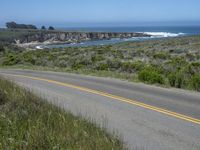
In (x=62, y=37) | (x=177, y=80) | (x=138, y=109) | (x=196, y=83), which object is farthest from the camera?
(x=62, y=37)

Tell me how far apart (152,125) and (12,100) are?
11.4 ft

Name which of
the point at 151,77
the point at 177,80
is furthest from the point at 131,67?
the point at 177,80

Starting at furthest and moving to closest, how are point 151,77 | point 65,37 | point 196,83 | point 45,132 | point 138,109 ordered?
point 65,37
point 151,77
point 196,83
point 138,109
point 45,132

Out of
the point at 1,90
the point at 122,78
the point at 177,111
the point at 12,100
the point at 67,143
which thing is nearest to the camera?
the point at 67,143

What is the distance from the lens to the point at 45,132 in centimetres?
592

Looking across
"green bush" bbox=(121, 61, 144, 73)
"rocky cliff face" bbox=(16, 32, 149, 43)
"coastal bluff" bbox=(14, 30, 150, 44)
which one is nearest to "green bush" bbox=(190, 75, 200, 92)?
"green bush" bbox=(121, 61, 144, 73)

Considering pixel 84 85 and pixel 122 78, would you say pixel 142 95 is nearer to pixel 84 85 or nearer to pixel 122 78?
pixel 84 85

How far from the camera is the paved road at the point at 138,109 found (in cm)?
827

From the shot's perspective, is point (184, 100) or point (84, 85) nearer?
point (184, 100)

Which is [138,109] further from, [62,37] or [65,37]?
[65,37]

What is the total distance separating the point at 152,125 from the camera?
955 centimetres

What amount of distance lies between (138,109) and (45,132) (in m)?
6.14

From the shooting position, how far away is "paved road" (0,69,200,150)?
827 cm

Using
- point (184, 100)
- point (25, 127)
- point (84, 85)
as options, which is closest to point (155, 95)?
point (184, 100)
